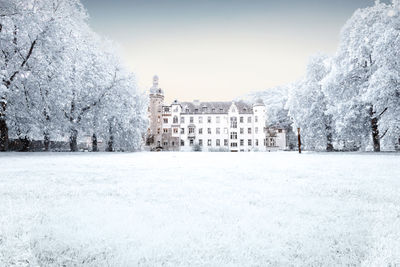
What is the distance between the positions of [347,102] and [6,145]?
91.8 feet

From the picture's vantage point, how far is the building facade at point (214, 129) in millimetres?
59312

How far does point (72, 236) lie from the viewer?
71.3 inches

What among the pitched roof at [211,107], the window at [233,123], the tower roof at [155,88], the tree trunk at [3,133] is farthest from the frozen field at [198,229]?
the tower roof at [155,88]

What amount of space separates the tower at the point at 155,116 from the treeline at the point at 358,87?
37.2 m

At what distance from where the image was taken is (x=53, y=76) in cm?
1912

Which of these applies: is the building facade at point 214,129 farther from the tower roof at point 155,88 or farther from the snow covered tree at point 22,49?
the snow covered tree at point 22,49

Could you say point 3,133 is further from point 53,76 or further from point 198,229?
point 198,229

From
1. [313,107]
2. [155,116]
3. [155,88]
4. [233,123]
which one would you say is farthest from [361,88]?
[155,88]

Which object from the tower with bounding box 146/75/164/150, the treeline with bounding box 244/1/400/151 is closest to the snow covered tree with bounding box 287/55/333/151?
the treeline with bounding box 244/1/400/151

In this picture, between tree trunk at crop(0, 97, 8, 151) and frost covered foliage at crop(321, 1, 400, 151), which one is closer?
frost covered foliage at crop(321, 1, 400, 151)

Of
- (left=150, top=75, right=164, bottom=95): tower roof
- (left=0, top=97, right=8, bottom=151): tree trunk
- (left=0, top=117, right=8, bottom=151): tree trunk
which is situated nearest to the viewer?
(left=0, top=97, right=8, bottom=151): tree trunk

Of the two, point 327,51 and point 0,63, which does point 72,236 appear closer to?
point 0,63

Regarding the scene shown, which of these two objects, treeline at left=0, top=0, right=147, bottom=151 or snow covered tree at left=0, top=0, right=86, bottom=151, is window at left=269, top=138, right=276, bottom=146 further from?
snow covered tree at left=0, top=0, right=86, bottom=151

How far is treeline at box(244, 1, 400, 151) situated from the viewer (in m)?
18.3
